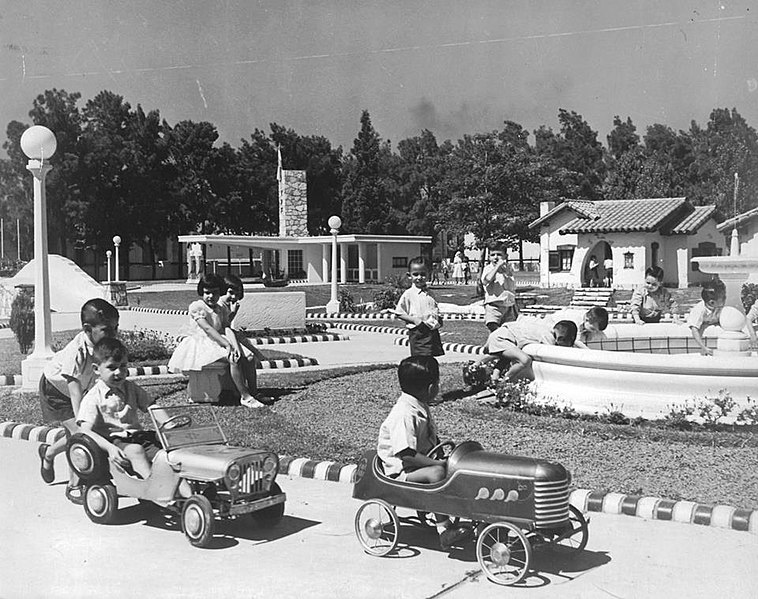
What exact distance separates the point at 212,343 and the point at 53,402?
7.90ft

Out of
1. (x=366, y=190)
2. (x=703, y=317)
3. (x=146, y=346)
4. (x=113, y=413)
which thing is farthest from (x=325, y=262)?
(x=113, y=413)

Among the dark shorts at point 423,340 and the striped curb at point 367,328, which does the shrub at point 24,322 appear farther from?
the dark shorts at point 423,340

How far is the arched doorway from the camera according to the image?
30828mm

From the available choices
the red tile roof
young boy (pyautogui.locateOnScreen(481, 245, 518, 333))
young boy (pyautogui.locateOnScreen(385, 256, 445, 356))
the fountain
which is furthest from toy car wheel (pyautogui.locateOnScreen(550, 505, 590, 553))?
the red tile roof

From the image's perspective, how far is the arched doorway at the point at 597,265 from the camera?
30828 mm

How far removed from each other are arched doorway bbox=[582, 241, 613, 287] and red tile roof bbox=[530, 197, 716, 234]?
0.97 m

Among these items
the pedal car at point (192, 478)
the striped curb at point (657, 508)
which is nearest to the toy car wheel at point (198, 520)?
the pedal car at point (192, 478)

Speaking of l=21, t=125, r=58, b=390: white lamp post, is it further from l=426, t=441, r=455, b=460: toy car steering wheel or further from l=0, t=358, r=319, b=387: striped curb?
l=426, t=441, r=455, b=460: toy car steering wheel

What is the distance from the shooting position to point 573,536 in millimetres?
4875

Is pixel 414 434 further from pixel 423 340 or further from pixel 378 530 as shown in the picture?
pixel 423 340

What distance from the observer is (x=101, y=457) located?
541cm

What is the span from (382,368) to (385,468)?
7.16 m

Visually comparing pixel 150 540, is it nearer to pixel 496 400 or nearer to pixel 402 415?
pixel 402 415

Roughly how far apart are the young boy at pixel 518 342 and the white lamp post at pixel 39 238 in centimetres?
488
